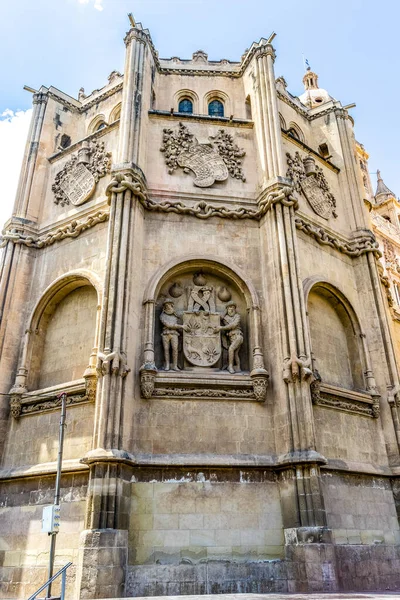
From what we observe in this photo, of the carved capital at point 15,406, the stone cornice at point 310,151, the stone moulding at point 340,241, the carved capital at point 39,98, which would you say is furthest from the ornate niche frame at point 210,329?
the carved capital at point 39,98

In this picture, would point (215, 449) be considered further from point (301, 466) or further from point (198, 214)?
point (198, 214)

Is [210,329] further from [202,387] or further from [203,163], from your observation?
[203,163]

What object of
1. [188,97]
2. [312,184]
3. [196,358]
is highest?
[188,97]

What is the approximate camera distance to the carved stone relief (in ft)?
42.9

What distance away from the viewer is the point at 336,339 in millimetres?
16109

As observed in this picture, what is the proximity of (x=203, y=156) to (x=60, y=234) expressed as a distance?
5.54 m

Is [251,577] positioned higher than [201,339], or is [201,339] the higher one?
[201,339]

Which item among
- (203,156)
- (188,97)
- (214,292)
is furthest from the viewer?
(188,97)

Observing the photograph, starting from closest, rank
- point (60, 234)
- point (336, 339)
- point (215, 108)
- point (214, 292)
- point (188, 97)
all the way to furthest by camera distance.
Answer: point (214, 292)
point (60, 234)
point (336, 339)
point (215, 108)
point (188, 97)

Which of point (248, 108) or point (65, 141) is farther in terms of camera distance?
point (65, 141)

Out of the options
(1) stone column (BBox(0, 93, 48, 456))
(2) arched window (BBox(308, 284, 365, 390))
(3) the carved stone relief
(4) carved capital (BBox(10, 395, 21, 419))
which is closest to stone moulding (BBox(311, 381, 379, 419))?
(2) arched window (BBox(308, 284, 365, 390))

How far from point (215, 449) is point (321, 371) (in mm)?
4682

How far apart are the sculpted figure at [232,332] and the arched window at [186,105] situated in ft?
32.7

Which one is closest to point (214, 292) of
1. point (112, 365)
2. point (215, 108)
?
point (112, 365)
